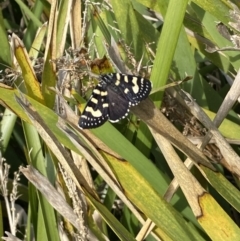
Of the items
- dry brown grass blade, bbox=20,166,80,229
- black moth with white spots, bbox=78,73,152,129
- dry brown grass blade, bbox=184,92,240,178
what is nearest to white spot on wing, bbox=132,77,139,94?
black moth with white spots, bbox=78,73,152,129

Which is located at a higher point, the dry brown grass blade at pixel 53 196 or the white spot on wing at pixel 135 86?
the white spot on wing at pixel 135 86

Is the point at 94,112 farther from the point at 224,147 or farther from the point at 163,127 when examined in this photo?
the point at 224,147

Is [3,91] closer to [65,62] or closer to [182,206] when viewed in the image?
[65,62]

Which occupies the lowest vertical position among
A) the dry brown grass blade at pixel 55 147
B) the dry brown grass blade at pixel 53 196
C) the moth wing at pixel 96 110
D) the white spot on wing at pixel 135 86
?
the dry brown grass blade at pixel 53 196

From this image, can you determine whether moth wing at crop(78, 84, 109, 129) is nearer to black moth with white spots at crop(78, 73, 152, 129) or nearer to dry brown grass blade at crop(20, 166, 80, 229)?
black moth with white spots at crop(78, 73, 152, 129)

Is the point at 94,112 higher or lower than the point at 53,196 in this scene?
higher

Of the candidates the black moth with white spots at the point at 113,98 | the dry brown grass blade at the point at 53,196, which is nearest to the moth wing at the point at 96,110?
the black moth with white spots at the point at 113,98

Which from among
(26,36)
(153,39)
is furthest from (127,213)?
(26,36)

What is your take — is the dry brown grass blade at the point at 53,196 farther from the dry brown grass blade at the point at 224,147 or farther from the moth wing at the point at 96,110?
the dry brown grass blade at the point at 224,147

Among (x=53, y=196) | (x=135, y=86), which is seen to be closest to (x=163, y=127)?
(x=135, y=86)
